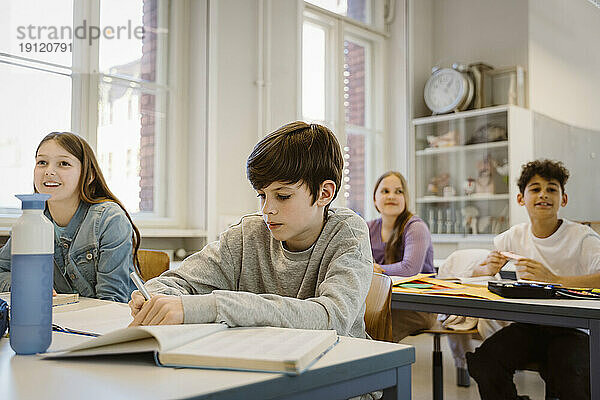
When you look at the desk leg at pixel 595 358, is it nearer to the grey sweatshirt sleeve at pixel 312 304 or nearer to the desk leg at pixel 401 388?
the grey sweatshirt sleeve at pixel 312 304

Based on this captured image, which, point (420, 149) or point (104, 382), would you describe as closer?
point (104, 382)

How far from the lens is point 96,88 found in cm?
323

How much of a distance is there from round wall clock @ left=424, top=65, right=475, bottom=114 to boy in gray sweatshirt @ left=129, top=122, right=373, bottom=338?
3.53 meters

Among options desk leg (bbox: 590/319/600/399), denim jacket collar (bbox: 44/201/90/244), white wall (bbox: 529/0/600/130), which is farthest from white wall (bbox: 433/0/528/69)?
denim jacket collar (bbox: 44/201/90/244)

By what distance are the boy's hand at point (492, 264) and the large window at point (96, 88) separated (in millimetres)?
1963

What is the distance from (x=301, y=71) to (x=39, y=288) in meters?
3.48

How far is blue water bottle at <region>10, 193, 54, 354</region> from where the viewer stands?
81cm

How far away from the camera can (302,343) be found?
0.79 meters

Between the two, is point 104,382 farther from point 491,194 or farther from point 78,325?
point 491,194

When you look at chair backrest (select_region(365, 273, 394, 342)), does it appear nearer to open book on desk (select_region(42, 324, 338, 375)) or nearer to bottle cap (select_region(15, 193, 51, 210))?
open book on desk (select_region(42, 324, 338, 375))

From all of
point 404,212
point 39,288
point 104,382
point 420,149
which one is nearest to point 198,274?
point 39,288

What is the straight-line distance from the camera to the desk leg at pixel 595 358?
1.44 meters

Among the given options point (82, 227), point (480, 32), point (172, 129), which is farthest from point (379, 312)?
point (480, 32)

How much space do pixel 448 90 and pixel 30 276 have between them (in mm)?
4370
